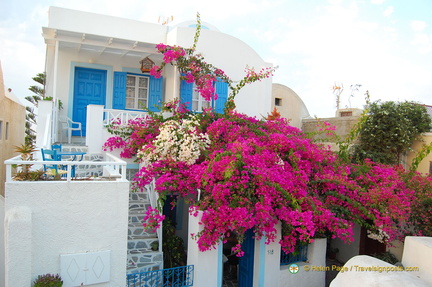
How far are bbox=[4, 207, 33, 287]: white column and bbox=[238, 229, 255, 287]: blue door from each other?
5028mm

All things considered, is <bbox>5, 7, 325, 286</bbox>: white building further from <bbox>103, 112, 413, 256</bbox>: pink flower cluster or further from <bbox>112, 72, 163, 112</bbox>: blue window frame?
<bbox>103, 112, 413, 256</bbox>: pink flower cluster

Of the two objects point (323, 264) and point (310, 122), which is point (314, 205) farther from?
point (310, 122)

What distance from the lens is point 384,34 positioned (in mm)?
10359

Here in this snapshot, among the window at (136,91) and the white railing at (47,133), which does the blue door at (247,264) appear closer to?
the white railing at (47,133)

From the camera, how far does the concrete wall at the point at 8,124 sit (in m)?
10.9

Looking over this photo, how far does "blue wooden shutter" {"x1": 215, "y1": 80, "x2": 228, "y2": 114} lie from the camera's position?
12102mm

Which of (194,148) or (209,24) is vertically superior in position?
(209,24)

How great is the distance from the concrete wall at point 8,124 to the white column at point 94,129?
3260 millimetres

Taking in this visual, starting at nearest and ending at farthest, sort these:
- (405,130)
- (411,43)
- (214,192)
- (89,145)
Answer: (214,192)
(89,145)
(411,43)
(405,130)

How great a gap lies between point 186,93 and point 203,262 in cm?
637

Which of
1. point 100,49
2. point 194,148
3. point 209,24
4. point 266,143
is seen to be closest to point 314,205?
point 266,143

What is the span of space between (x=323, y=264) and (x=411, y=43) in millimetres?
7712

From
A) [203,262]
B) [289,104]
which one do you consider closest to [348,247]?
[203,262]

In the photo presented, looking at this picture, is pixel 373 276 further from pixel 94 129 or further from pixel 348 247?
pixel 94 129
